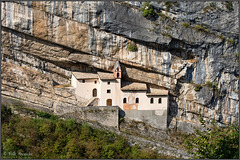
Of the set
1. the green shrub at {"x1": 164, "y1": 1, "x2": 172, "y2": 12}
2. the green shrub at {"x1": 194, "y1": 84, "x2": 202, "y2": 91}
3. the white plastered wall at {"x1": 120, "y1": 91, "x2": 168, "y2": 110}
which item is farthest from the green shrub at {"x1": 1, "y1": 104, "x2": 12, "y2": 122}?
the green shrub at {"x1": 194, "y1": 84, "x2": 202, "y2": 91}

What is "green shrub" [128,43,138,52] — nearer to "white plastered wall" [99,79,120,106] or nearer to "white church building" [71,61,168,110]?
"white church building" [71,61,168,110]

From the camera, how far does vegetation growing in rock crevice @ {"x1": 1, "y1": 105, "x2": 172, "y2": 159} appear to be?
26.5 meters

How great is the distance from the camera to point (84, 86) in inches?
1266

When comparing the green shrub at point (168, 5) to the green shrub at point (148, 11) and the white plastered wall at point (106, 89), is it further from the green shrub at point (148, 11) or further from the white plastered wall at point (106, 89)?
the white plastered wall at point (106, 89)

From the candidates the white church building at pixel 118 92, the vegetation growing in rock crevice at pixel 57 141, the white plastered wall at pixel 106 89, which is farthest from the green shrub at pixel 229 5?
the vegetation growing in rock crevice at pixel 57 141

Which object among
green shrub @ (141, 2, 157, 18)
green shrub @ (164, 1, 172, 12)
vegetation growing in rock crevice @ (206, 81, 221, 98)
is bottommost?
vegetation growing in rock crevice @ (206, 81, 221, 98)

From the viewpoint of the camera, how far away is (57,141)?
27609mm

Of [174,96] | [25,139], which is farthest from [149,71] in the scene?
[25,139]

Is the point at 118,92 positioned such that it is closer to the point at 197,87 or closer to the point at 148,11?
the point at 197,87

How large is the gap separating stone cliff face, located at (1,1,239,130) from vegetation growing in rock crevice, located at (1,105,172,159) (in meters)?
3.19

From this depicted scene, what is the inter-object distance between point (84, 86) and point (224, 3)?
18652 mm

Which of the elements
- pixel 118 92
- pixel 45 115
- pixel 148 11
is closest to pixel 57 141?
pixel 45 115

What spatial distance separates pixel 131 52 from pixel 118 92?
482cm

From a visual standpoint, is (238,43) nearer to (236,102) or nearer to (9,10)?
(236,102)
